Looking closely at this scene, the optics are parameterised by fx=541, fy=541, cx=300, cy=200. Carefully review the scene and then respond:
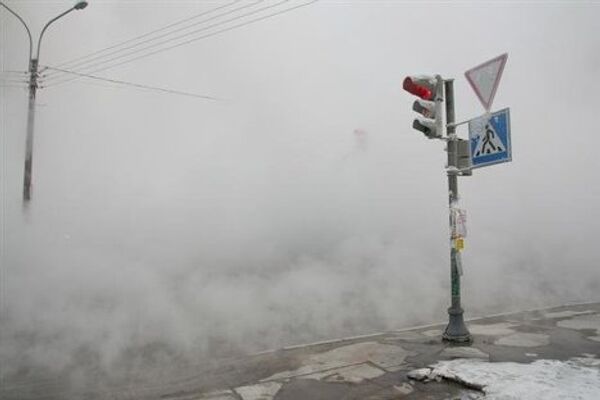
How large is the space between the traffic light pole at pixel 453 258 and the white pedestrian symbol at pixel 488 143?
8.1 inches

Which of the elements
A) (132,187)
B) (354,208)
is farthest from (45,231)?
(354,208)

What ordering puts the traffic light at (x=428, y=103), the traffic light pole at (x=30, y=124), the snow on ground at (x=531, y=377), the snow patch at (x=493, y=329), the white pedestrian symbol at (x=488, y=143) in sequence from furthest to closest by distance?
the traffic light pole at (x=30, y=124) < the snow patch at (x=493, y=329) < the traffic light at (x=428, y=103) < the white pedestrian symbol at (x=488, y=143) < the snow on ground at (x=531, y=377)

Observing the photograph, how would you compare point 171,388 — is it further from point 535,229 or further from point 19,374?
point 535,229

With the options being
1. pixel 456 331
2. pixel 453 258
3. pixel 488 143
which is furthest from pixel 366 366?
pixel 488 143

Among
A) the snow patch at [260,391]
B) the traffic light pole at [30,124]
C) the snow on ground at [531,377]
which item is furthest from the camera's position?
the traffic light pole at [30,124]

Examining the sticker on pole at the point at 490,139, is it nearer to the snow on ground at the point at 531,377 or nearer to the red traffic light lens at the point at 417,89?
the red traffic light lens at the point at 417,89

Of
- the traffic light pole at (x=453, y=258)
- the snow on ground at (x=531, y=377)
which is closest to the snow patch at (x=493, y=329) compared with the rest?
the traffic light pole at (x=453, y=258)

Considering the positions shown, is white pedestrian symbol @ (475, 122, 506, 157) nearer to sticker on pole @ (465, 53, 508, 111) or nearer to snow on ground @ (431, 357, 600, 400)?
sticker on pole @ (465, 53, 508, 111)

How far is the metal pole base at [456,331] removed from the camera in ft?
13.0

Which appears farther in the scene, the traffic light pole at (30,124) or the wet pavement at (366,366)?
the traffic light pole at (30,124)

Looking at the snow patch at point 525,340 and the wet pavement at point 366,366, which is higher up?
the snow patch at point 525,340

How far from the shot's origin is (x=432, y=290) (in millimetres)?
5383

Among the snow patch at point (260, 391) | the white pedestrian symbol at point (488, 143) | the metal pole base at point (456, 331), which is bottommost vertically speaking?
the snow patch at point (260, 391)

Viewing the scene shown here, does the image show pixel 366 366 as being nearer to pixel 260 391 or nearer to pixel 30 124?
pixel 260 391
